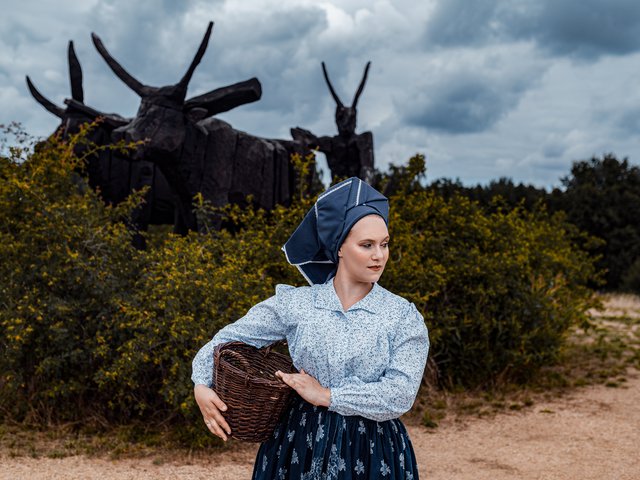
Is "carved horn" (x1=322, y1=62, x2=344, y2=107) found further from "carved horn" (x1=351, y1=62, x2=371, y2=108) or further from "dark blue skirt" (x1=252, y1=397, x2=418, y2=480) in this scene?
"dark blue skirt" (x1=252, y1=397, x2=418, y2=480)

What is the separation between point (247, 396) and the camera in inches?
91.9

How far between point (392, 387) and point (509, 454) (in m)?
3.50

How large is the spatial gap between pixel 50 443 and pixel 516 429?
3581 millimetres

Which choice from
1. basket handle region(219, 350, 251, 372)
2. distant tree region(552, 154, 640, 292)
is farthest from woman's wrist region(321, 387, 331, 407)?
distant tree region(552, 154, 640, 292)

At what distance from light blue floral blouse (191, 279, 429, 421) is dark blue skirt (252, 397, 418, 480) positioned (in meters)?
0.09

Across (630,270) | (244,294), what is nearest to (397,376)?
(244,294)

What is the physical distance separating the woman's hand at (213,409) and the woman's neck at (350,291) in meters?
0.51

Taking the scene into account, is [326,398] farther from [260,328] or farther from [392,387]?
[260,328]

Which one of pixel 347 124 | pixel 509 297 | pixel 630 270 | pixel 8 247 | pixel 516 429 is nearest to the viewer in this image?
pixel 8 247

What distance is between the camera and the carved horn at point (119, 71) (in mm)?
7953

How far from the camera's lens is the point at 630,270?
57.7 ft

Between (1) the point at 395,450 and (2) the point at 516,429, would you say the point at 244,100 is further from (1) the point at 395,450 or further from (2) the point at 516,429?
(1) the point at 395,450

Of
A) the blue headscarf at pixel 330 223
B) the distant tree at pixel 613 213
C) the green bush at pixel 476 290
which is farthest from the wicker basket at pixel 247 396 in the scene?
the distant tree at pixel 613 213

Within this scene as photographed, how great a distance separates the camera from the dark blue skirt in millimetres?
2295
